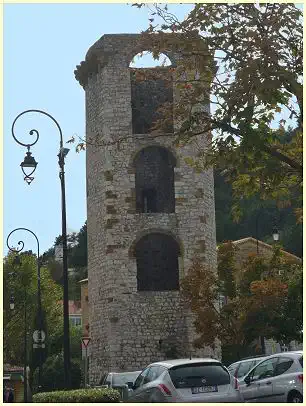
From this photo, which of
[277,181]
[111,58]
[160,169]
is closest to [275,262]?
[160,169]

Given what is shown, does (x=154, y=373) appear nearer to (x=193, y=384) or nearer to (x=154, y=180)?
(x=193, y=384)

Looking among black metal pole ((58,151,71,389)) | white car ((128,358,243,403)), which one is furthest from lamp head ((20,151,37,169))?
white car ((128,358,243,403))

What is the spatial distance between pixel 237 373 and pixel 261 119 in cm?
967

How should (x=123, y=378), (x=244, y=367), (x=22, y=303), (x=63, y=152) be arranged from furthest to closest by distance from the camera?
(x=22, y=303)
(x=123, y=378)
(x=63, y=152)
(x=244, y=367)

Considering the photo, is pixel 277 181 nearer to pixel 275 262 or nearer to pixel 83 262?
pixel 275 262

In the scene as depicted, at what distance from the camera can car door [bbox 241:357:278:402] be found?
20.3 meters

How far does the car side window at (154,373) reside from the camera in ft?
58.9

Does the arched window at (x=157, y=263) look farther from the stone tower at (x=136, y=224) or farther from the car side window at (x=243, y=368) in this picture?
the car side window at (x=243, y=368)

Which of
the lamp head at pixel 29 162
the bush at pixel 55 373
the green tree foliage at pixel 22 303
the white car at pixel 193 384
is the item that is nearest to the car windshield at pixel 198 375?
the white car at pixel 193 384

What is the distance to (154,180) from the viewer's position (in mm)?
42656

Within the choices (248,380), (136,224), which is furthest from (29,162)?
(136,224)

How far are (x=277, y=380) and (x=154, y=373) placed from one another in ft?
10.1

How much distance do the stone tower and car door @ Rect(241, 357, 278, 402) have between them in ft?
61.2

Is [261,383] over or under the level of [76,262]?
under
